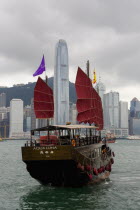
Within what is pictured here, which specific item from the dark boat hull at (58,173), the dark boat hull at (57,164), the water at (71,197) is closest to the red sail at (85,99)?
the water at (71,197)

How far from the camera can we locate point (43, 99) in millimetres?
32031

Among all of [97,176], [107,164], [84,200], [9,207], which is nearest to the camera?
[9,207]

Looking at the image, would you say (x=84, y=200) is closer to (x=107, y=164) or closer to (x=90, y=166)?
(x=90, y=166)

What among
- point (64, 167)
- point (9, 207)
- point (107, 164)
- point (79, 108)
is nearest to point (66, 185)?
point (64, 167)

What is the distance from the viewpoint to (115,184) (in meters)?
30.0

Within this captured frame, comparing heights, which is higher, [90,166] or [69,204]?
[90,166]

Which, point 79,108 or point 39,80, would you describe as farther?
point 79,108

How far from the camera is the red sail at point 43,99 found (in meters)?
31.7

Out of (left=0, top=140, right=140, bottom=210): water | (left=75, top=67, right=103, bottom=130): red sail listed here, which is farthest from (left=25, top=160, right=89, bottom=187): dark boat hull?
(left=75, top=67, right=103, bottom=130): red sail

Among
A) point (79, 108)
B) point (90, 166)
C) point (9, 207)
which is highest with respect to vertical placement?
point (79, 108)

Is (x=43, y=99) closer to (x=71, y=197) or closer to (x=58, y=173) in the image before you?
(x=58, y=173)

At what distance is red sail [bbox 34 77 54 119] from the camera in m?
31.7

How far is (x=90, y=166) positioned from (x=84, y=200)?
379 centimetres

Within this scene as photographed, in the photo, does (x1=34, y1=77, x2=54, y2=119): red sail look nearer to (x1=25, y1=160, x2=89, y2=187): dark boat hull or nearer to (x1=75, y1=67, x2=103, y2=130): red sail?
(x1=75, y1=67, x2=103, y2=130): red sail
